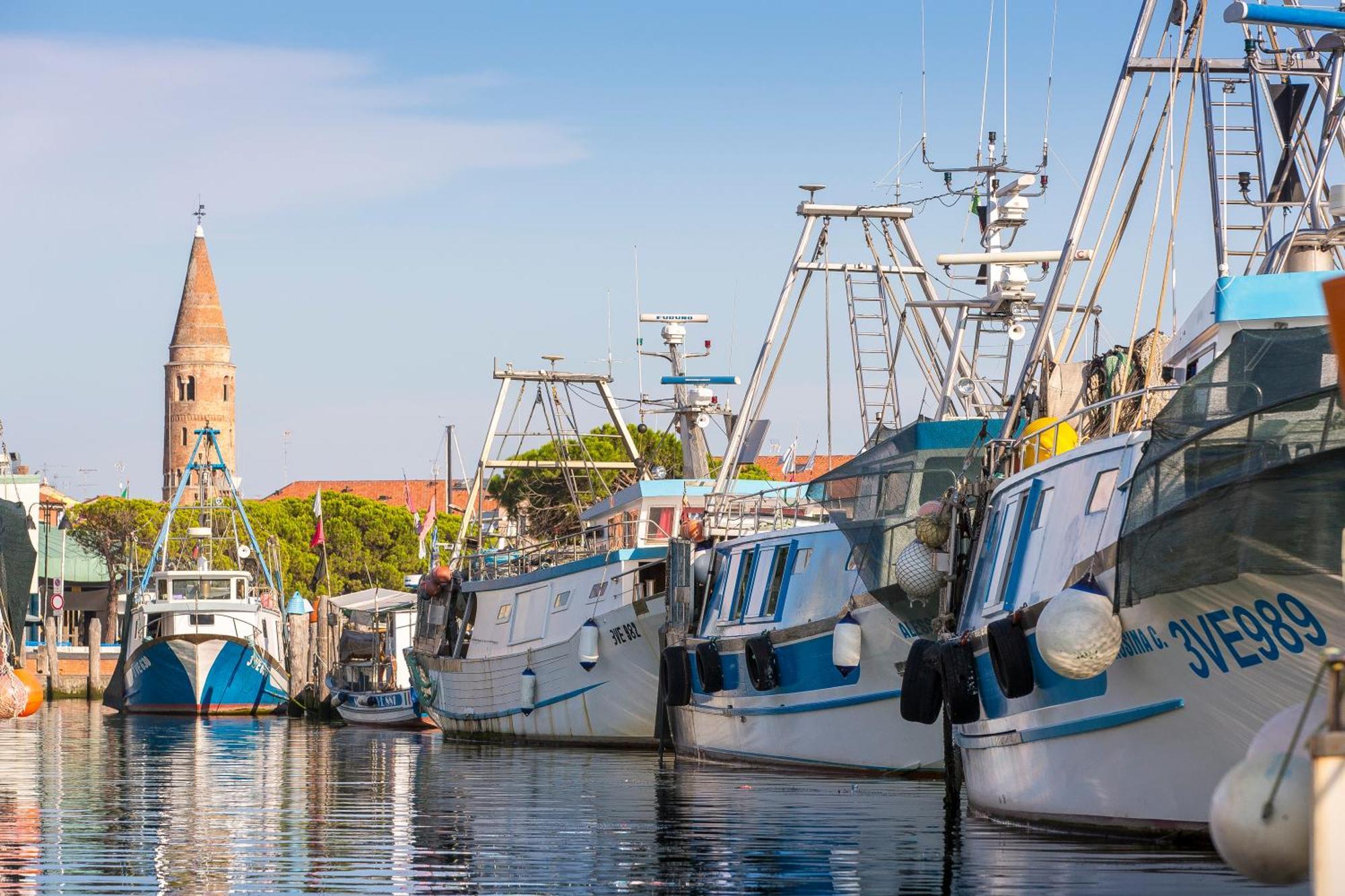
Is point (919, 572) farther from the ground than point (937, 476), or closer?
closer

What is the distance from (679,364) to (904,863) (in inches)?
926

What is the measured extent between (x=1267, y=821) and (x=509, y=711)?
27833 mm

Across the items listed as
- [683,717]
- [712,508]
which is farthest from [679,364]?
[683,717]

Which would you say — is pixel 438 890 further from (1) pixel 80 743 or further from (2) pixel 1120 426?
(1) pixel 80 743

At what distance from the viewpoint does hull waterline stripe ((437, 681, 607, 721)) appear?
30.8m

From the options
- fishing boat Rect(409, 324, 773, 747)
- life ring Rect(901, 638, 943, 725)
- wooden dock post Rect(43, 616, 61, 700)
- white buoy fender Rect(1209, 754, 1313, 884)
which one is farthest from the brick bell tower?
white buoy fender Rect(1209, 754, 1313, 884)

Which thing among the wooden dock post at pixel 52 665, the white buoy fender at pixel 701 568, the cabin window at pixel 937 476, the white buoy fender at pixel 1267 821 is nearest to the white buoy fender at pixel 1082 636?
the white buoy fender at pixel 1267 821

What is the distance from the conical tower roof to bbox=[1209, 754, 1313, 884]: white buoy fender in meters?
165

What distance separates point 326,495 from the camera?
98500 millimetres

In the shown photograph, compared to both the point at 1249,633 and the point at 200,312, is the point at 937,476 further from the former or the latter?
the point at 200,312

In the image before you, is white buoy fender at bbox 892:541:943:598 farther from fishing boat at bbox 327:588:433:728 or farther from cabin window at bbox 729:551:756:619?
fishing boat at bbox 327:588:433:728

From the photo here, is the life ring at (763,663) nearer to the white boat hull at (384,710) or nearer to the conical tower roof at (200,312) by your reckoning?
the white boat hull at (384,710)

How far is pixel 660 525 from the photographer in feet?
103

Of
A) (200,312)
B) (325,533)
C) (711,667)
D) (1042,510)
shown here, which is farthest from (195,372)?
(1042,510)
